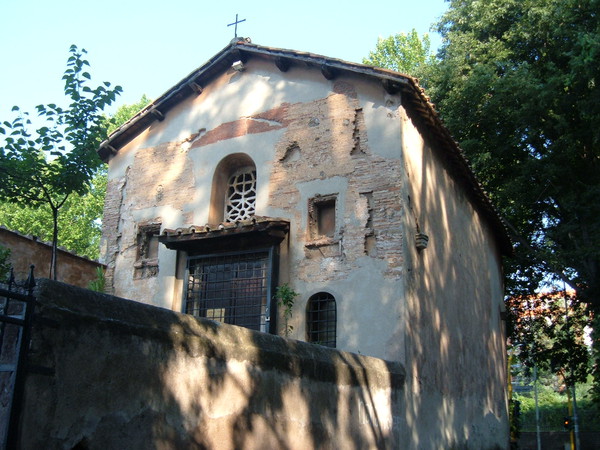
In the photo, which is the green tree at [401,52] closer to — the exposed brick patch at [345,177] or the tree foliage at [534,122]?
the tree foliage at [534,122]

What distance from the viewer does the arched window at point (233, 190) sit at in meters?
13.5

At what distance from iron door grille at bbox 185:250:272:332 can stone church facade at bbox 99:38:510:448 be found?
28 mm

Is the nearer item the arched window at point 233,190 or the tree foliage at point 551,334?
the arched window at point 233,190

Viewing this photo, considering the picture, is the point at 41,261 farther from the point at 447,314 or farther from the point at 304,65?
the point at 447,314

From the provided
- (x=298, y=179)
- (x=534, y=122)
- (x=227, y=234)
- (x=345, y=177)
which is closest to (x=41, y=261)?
(x=227, y=234)

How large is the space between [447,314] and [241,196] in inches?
196

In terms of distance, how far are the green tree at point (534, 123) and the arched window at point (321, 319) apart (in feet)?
30.8

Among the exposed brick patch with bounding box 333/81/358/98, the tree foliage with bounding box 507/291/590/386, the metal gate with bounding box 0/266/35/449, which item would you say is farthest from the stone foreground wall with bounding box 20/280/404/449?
the tree foliage with bounding box 507/291/590/386

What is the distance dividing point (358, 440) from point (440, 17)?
20.4 metres

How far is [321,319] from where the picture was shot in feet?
38.5

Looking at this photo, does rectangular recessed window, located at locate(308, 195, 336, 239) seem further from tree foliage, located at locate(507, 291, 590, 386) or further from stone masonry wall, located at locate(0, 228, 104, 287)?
tree foliage, located at locate(507, 291, 590, 386)

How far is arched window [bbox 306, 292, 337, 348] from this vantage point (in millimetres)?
11586

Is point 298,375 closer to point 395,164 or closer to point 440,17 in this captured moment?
point 395,164

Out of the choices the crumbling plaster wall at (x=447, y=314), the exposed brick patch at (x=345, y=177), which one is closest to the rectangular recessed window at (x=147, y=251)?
the exposed brick patch at (x=345, y=177)
